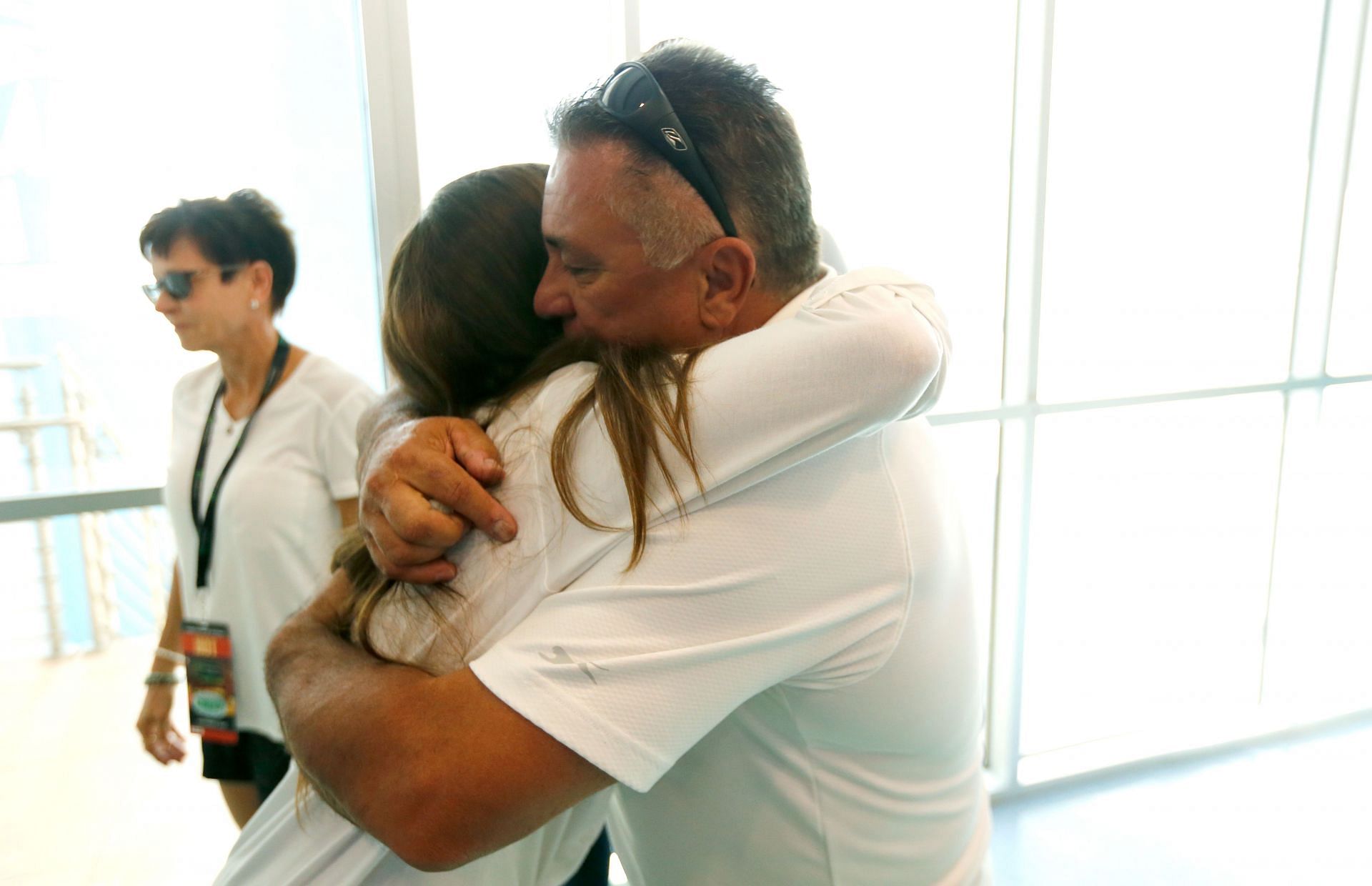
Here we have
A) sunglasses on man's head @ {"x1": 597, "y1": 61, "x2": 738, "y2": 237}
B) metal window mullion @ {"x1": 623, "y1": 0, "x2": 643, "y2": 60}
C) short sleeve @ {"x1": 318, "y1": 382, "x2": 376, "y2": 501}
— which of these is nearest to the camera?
sunglasses on man's head @ {"x1": 597, "y1": 61, "x2": 738, "y2": 237}

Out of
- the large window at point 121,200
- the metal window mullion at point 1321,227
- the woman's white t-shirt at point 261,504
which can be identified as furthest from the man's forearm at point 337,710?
the metal window mullion at point 1321,227

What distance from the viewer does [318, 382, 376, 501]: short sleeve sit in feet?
6.06

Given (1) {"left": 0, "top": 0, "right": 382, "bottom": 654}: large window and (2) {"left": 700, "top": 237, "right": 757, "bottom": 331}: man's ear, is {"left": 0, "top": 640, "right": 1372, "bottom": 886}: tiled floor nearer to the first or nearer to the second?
(1) {"left": 0, "top": 0, "right": 382, "bottom": 654}: large window

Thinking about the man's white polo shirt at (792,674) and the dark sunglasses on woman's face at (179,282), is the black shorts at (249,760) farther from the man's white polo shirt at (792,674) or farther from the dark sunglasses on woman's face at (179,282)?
the man's white polo shirt at (792,674)

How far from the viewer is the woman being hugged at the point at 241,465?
5.83ft

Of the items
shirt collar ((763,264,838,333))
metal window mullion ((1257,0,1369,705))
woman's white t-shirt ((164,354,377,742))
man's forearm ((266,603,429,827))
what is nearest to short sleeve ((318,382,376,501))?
woman's white t-shirt ((164,354,377,742))

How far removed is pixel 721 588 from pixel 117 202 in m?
1.55

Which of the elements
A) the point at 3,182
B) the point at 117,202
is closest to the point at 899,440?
the point at 117,202

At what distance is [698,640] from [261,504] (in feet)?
4.17

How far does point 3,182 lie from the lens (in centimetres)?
170

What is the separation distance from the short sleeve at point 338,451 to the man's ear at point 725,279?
1062 mm

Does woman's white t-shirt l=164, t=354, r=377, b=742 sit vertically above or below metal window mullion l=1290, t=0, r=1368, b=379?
below

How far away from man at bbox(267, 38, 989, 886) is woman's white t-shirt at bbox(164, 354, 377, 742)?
777mm

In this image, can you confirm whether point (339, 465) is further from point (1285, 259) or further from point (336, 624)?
point (1285, 259)
